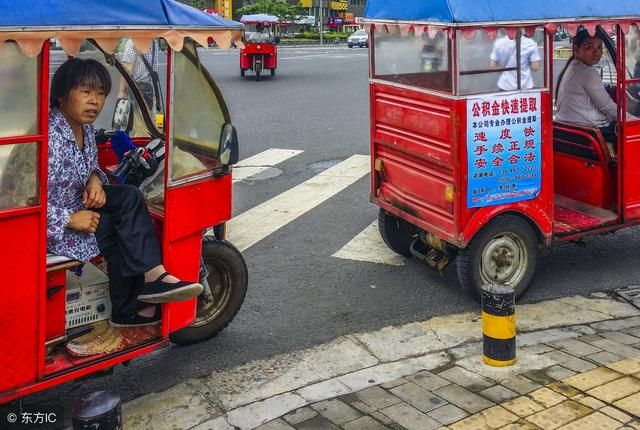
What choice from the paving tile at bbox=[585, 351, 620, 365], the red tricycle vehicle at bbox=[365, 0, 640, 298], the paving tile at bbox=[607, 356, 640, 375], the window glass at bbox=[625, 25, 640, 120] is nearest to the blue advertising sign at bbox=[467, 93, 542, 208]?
the red tricycle vehicle at bbox=[365, 0, 640, 298]

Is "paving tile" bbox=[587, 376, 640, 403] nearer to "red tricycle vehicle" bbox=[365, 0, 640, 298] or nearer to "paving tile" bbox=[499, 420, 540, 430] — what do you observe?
"paving tile" bbox=[499, 420, 540, 430]

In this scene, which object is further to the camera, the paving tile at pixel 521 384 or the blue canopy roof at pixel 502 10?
the blue canopy roof at pixel 502 10

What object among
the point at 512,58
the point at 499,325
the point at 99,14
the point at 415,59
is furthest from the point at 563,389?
the point at 99,14

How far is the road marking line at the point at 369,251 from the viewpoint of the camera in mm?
6602

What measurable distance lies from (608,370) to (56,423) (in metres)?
3.12

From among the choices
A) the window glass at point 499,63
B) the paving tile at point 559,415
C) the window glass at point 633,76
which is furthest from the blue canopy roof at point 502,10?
the paving tile at point 559,415

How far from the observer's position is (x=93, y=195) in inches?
158

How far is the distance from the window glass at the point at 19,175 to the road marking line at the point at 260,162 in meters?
5.86

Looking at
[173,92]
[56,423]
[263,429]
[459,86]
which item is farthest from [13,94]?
[459,86]

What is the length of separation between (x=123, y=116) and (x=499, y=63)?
267cm

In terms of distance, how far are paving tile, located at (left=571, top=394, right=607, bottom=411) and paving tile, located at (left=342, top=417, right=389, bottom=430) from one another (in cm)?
108

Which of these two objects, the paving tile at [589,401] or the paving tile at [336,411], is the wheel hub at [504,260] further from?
the paving tile at [336,411]

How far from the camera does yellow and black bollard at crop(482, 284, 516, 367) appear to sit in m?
4.45

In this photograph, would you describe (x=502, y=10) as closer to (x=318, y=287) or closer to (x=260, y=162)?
(x=318, y=287)
